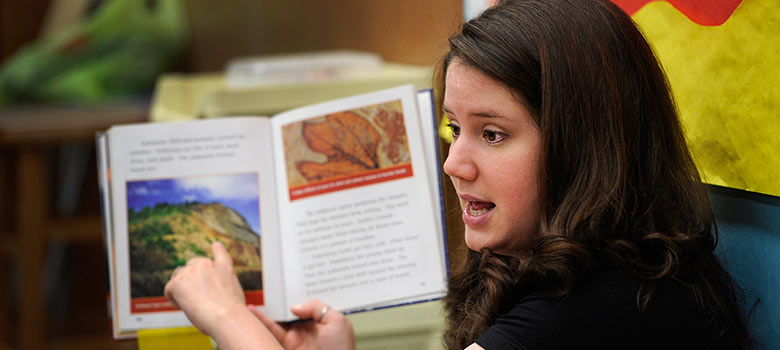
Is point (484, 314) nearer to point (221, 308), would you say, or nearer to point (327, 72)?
point (221, 308)

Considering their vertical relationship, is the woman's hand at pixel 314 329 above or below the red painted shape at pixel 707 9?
below

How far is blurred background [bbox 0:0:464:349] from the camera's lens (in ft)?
8.04

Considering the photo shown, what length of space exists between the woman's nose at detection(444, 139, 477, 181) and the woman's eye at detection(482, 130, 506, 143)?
2 centimetres

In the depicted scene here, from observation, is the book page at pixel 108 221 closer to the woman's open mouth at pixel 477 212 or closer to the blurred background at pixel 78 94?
the woman's open mouth at pixel 477 212

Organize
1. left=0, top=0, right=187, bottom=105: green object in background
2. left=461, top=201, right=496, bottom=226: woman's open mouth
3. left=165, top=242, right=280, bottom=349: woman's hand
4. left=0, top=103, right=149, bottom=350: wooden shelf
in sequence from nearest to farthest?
left=461, top=201, right=496, bottom=226: woman's open mouth
left=165, top=242, right=280, bottom=349: woman's hand
left=0, top=103, right=149, bottom=350: wooden shelf
left=0, top=0, right=187, bottom=105: green object in background

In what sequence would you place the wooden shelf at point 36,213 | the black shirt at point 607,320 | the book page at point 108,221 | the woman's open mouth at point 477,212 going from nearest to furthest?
the black shirt at point 607,320
the woman's open mouth at point 477,212
the book page at point 108,221
the wooden shelf at point 36,213

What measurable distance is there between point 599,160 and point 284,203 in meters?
0.44

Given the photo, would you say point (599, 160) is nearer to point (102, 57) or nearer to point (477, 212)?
point (477, 212)

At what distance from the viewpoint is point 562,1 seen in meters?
0.76

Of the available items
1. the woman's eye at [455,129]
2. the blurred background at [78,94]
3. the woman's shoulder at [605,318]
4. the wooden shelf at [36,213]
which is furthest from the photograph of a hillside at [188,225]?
the wooden shelf at [36,213]

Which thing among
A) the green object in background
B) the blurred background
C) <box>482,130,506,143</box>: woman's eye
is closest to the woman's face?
<box>482,130,506,143</box>: woman's eye

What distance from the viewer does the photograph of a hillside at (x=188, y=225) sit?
39.6 inches

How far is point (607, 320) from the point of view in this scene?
2.23ft

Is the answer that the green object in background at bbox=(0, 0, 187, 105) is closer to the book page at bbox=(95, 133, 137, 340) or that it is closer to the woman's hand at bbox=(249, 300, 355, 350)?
the book page at bbox=(95, 133, 137, 340)
